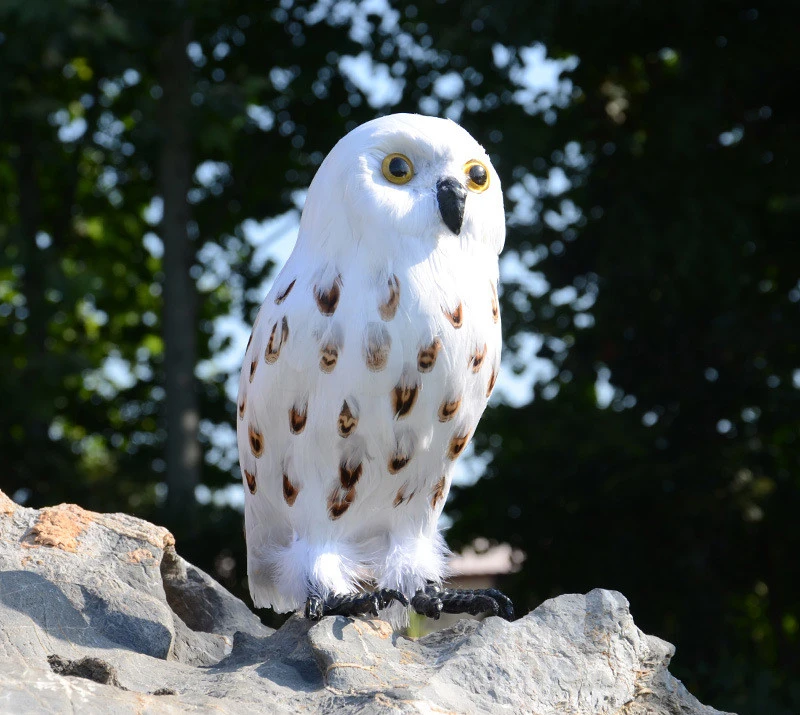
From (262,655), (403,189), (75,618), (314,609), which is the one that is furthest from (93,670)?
(403,189)

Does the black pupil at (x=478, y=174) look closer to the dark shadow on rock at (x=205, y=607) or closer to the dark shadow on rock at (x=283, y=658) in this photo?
the dark shadow on rock at (x=283, y=658)

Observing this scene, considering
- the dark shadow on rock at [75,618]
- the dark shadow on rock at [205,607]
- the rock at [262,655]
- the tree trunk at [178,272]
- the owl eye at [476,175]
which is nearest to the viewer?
the rock at [262,655]

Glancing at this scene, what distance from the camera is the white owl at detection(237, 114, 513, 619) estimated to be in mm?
2980

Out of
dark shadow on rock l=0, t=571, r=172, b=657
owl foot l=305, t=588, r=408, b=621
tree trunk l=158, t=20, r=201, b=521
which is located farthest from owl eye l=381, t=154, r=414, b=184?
tree trunk l=158, t=20, r=201, b=521

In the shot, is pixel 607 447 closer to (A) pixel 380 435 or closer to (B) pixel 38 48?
(A) pixel 380 435

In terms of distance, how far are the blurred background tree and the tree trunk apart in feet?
0.06

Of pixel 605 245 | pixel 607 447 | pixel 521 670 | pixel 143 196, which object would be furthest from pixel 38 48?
pixel 521 670

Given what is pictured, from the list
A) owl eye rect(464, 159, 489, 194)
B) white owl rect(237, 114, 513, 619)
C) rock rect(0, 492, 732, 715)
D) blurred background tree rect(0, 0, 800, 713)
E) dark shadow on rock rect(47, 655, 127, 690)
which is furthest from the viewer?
blurred background tree rect(0, 0, 800, 713)

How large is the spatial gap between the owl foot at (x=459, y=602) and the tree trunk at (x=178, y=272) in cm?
432

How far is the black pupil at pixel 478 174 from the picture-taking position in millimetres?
3109

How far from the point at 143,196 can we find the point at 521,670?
746cm

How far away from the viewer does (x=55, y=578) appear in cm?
299

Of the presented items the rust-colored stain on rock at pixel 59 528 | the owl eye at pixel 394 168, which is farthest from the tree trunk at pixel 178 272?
the owl eye at pixel 394 168

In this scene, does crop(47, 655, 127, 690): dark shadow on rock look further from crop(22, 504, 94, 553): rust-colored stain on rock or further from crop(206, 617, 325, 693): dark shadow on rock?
crop(22, 504, 94, 553): rust-colored stain on rock
